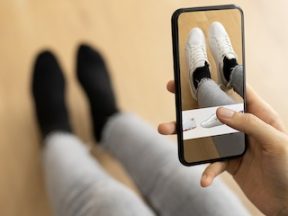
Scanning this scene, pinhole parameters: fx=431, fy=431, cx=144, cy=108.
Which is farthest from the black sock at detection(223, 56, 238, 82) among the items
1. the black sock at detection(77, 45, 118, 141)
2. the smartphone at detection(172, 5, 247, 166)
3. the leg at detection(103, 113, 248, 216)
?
the black sock at detection(77, 45, 118, 141)

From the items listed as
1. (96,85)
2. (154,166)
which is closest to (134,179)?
(154,166)

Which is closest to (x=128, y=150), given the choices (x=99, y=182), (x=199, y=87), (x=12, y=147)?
(x=99, y=182)

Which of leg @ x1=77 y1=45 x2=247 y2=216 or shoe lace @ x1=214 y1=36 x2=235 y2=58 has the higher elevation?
shoe lace @ x1=214 y1=36 x2=235 y2=58

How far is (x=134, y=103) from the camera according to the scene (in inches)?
29.7

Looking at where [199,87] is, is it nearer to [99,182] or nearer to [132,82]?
[99,182]

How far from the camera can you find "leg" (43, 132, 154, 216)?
0.51 m

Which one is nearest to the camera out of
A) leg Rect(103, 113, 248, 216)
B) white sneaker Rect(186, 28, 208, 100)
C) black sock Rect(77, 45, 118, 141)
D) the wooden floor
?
white sneaker Rect(186, 28, 208, 100)

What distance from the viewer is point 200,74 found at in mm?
368

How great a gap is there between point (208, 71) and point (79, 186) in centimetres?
28

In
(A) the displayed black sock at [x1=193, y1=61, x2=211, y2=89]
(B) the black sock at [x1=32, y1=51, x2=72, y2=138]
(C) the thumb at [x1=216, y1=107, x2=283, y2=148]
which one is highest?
(A) the displayed black sock at [x1=193, y1=61, x2=211, y2=89]

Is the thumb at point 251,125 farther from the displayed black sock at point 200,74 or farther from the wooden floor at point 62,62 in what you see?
the wooden floor at point 62,62

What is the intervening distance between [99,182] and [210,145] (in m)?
0.21

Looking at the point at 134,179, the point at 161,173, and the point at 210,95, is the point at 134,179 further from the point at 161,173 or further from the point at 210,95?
the point at 210,95

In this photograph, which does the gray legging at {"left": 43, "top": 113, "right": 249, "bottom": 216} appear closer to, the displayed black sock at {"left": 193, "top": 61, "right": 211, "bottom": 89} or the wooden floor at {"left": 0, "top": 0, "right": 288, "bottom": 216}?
the wooden floor at {"left": 0, "top": 0, "right": 288, "bottom": 216}
